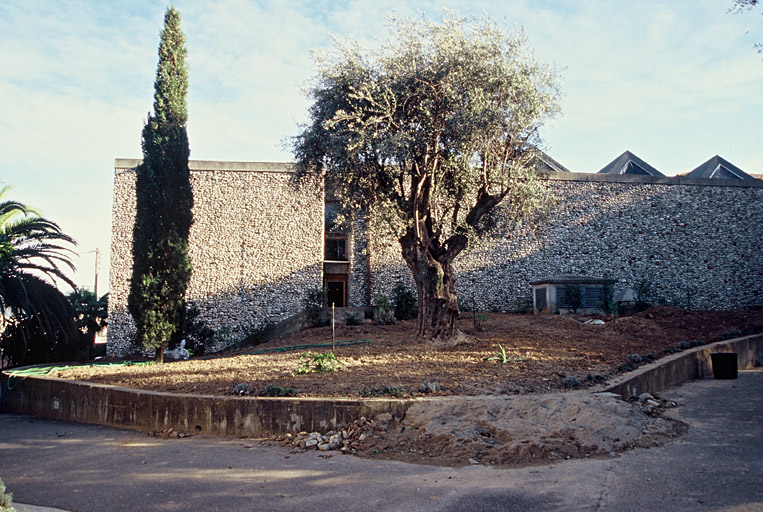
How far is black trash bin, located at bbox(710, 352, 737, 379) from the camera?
35.8 ft

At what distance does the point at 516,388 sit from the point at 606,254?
13511 mm

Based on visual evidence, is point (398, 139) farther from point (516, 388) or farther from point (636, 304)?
point (636, 304)

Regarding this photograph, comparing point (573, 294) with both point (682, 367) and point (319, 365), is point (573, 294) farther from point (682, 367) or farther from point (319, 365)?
point (319, 365)

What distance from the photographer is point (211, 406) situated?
7516 millimetres

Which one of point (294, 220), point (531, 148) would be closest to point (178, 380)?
point (531, 148)

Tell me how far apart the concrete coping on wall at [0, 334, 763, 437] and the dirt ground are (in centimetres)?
28

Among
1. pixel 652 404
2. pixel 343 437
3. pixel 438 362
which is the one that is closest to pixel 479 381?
pixel 438 362

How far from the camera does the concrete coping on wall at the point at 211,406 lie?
22.8ft

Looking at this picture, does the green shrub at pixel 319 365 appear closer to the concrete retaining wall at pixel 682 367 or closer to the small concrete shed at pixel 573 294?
the concrete retaining wall at pixel 682 367

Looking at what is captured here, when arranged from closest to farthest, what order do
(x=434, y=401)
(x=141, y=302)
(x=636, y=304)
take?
(x=434, y=401), (x=141, y=302), (x=636, y=304)

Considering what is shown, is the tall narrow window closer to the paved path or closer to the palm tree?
the palm tree

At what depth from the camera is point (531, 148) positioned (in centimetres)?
1105

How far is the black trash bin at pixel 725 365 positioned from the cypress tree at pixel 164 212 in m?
11.0

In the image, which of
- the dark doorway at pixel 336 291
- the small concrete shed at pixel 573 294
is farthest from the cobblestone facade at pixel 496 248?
the small concrete shed at pixel 573 294
